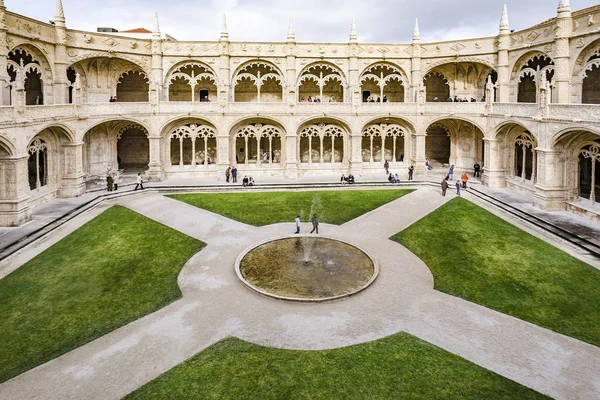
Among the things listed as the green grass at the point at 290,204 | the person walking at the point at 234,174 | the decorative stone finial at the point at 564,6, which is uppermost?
the decorative stone finial at the point at 564,6

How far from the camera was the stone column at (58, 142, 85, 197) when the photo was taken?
91.9 feet

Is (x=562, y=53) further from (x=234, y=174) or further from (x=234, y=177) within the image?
(x=234, y=177)

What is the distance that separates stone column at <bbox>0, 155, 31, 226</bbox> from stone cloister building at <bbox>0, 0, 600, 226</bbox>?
2466mm

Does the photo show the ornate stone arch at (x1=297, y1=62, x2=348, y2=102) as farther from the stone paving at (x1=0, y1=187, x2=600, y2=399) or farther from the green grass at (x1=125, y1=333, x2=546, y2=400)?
the green grass at (x1=125, y1=333, x2=546, y2=400)

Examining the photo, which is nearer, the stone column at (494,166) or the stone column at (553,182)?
the stone column at (553,182)

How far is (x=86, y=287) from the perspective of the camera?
1670cm

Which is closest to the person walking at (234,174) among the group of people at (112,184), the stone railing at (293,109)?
the stone railing at (293,109)

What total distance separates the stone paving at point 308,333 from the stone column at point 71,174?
1042cm

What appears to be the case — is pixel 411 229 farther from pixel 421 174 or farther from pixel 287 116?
pixel 287 116

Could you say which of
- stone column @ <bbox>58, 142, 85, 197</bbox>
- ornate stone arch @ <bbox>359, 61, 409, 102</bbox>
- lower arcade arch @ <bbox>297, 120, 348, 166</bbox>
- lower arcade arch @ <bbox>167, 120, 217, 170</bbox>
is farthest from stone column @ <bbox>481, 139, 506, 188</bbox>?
stone column @ <bbox>58, 142, 85, 197</bbox>

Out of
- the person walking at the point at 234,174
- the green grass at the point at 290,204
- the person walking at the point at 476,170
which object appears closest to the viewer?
the green grass at the point at 290,204

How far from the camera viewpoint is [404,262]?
18516 mm

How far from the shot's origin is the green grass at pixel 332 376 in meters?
10.4

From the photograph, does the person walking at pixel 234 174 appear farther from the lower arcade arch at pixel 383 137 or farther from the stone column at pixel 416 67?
the stone column at pixel 416 67
